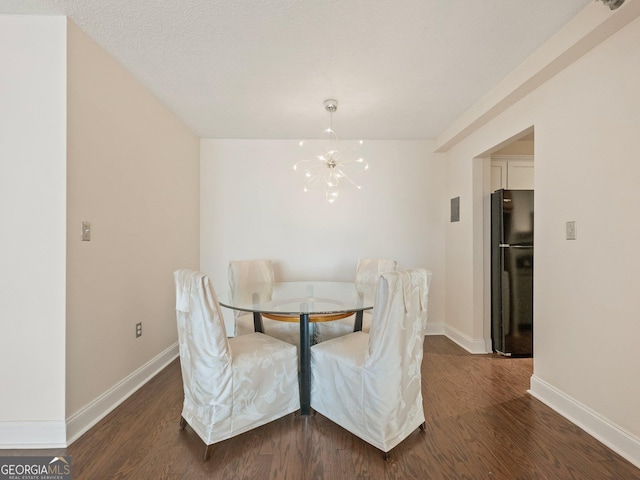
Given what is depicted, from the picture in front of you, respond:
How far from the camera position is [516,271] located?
2.94 meters

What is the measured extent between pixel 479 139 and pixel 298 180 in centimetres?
199

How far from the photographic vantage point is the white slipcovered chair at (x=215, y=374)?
1.58 metres

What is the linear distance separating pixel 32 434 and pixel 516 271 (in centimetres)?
379

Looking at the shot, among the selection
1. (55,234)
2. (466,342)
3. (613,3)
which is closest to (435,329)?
(466,342)

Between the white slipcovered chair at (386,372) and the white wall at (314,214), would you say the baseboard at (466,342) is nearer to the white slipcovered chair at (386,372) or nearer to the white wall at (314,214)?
the white wall at (314,214)

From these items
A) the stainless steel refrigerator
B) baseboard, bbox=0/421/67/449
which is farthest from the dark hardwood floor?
the stainless steel refrigerator

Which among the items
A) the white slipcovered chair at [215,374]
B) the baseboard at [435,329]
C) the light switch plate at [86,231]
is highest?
the light switch plate at [86,231]

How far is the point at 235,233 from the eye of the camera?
144 inches

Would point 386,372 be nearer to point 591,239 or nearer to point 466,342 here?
point 591,239

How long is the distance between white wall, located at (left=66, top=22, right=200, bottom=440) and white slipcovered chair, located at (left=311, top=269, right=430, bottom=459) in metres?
1.46

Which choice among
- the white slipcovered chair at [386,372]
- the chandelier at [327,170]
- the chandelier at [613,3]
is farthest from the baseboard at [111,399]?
the chandelier at [613,3]

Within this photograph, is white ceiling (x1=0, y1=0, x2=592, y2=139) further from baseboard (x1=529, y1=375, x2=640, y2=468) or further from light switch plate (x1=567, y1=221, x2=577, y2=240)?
baseboard (x1=529, y1=375, x2=640, y2=468)

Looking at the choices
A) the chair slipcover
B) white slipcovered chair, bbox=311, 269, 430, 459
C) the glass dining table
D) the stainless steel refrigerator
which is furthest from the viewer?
the stainless steel refrigerator

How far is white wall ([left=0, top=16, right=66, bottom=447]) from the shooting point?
165 centimetres
